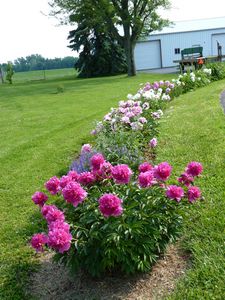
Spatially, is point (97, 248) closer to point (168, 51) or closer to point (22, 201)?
point (22, 201)

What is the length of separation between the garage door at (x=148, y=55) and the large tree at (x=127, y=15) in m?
11.4

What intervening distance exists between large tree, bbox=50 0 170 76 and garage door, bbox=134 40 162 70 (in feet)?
37.5

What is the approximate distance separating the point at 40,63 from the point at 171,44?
45929 millimetres

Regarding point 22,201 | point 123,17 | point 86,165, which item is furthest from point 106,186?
point 123,17

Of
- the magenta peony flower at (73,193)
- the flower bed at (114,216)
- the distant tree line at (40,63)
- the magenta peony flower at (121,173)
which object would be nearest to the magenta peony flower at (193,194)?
the flower bed at (114,216)

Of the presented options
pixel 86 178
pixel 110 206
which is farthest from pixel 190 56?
pixel 110 206

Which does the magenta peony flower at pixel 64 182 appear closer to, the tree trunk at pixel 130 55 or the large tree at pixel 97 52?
the tree trunk at pixel 130 55

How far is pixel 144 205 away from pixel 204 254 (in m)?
0.65

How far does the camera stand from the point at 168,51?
43594 mm

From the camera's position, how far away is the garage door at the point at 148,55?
43.8m

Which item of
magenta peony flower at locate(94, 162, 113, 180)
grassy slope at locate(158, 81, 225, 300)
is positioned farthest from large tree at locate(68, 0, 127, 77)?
magenta peony flower at locate(94, 162, 113, 180)

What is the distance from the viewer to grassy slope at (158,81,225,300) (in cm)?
288

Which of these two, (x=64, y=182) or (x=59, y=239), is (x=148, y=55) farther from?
(x=59, y=239)

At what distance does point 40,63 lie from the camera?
83875 millimetres
